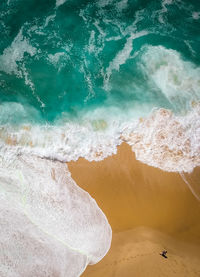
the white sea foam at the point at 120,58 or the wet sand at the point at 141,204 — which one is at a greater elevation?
the white sea foam at the point at 120,58

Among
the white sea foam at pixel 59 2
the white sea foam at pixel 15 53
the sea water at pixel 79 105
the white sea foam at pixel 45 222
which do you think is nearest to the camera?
the white sea foam at pixel 45 222

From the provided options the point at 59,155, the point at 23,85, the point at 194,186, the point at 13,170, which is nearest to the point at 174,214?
the point at 194,186

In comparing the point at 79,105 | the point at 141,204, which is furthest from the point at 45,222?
the point at 79,105

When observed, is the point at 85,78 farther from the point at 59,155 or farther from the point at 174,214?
the point at 174,214

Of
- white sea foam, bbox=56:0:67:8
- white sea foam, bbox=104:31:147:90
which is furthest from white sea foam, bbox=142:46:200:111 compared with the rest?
white sea foam, bbox=56:0:67:8

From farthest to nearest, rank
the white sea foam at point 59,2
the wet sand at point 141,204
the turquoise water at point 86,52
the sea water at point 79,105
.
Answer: the white sea foam at point 59,2 < the turquoise water at point 86,52 < the wet sand at point 141,204 < the sea water at point 79,105

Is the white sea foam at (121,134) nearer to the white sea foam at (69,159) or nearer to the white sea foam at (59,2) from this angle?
the white sea foam at (69,159)

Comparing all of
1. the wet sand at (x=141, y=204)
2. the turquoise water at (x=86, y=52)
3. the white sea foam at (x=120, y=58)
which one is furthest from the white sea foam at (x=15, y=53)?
the wet sand at (x=141, y=204)

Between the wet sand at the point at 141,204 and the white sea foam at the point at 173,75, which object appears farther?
the white sea foam at the point at 173,75
